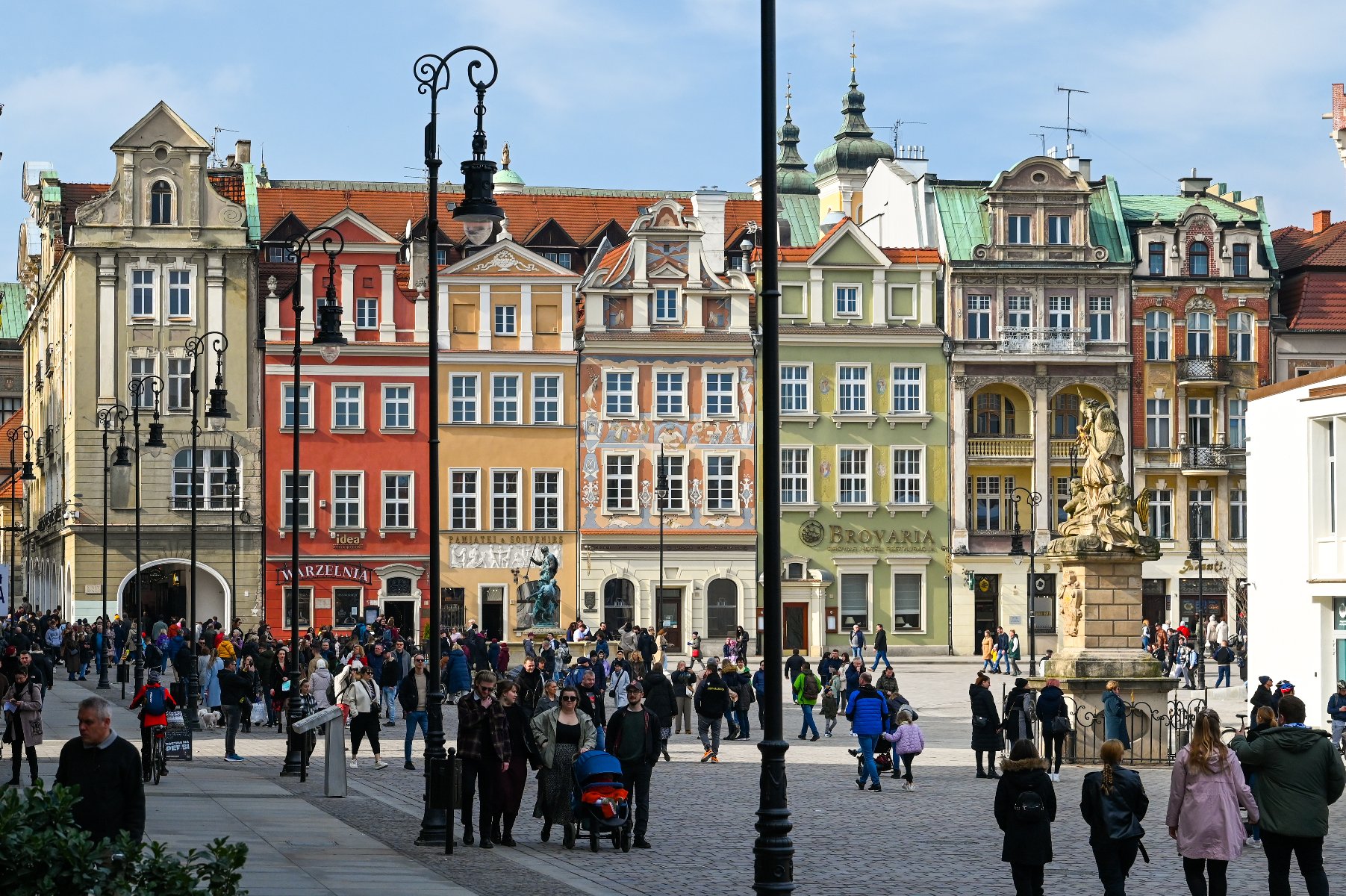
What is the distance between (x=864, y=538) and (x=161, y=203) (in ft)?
82.2

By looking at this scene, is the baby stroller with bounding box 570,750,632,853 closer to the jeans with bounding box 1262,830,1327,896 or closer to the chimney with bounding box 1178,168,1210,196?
the jeans with bounding box 1262,830,1327,896

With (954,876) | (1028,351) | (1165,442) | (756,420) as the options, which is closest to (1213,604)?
(1165,442)

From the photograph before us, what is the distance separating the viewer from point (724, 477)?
226ft

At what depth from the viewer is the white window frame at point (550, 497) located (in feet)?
223

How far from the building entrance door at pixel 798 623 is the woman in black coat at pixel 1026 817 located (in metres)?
53.9

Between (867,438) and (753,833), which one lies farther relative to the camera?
(867,438)

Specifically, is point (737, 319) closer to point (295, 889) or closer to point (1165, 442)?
point (1165, 442)

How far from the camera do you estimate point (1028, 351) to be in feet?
228

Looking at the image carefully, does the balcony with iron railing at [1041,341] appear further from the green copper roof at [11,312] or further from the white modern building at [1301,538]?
the green copper roof at [11,312]

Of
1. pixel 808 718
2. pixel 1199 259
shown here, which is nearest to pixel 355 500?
pixel 1199 259

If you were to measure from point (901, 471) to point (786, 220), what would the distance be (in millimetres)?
13923

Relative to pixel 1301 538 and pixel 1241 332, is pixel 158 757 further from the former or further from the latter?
pixel 1241 332

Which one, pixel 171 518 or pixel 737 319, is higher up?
pixel 737 319

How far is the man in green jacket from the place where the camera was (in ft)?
48.0
